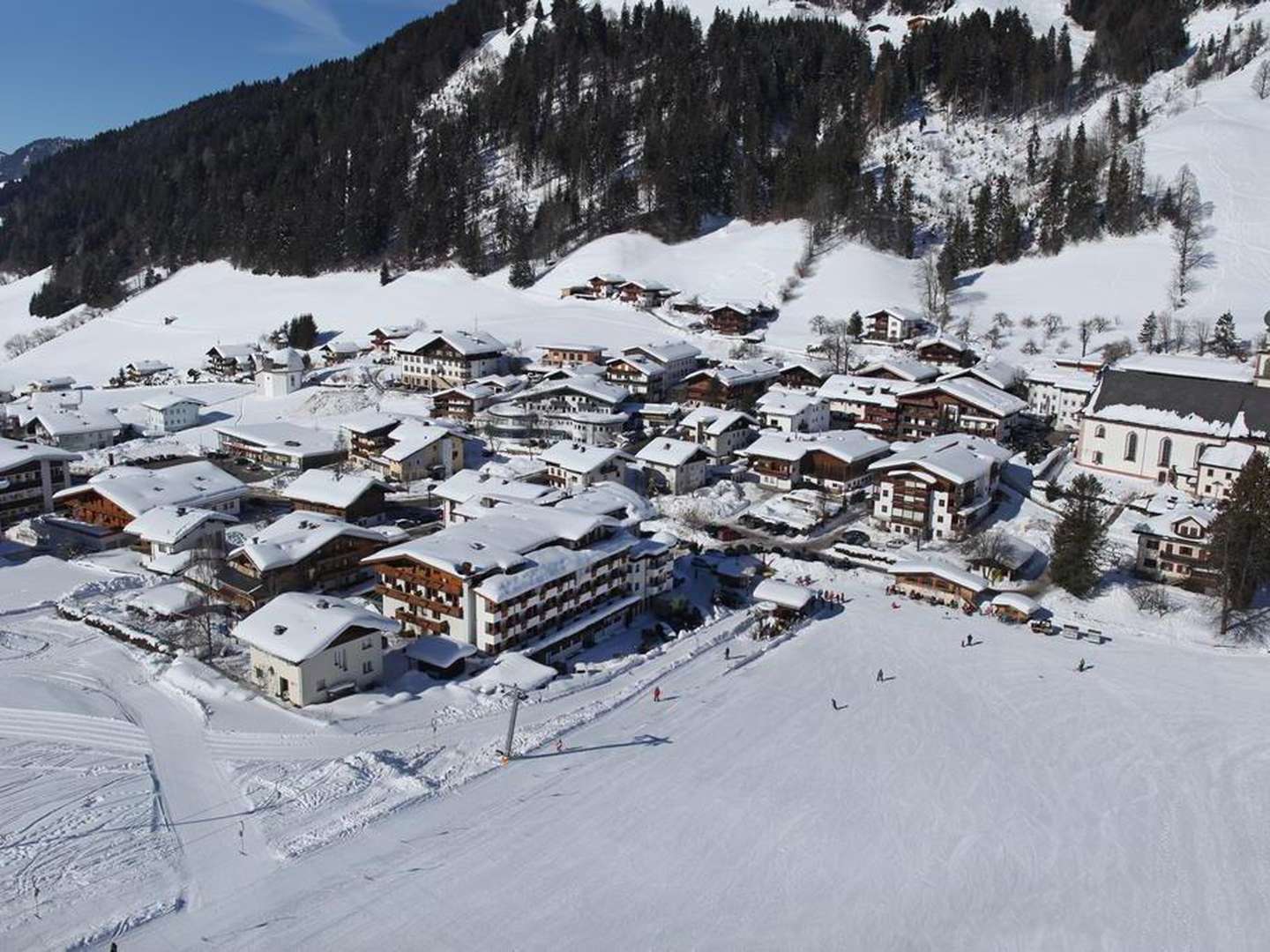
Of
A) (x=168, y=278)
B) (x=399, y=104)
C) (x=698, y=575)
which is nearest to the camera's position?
(x=698, y=575)

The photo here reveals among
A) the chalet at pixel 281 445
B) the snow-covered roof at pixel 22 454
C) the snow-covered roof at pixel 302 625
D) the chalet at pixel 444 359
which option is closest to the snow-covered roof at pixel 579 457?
the chalet at pixel 281 445

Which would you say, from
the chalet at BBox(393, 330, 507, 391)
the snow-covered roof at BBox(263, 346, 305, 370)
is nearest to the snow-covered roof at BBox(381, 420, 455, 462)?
the chalet at BBox(393, 330, 507, 391)

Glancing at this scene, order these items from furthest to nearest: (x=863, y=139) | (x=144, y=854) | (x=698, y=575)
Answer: (x=863, y=139), (x=698, y=575), (x=144, y=854)

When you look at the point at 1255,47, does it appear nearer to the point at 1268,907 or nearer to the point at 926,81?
the point at 926,81

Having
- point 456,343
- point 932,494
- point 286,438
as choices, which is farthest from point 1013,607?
point 456,343

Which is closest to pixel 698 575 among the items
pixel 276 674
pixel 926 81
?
pixel 276 674

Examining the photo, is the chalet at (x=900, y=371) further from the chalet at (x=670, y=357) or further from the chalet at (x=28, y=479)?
the chalet at (x=28, y=479)

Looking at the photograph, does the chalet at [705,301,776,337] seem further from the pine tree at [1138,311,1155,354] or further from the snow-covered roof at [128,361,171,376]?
the snow-covered roof at [128,361,171,376]
